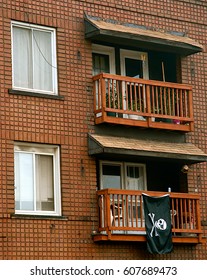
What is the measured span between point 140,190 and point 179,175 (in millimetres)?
1793

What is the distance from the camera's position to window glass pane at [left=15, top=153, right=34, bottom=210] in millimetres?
26953

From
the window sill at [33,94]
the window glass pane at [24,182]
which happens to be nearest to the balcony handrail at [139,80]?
the window sill at [33,94]

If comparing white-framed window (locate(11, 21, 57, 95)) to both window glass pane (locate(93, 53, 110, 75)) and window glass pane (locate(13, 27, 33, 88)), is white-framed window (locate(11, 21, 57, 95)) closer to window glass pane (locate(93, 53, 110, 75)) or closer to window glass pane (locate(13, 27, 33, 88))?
window glass pane (locate(13, 27, 33, 88))

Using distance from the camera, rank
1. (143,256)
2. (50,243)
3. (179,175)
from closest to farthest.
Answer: (50,243), (143,256), (179,175)

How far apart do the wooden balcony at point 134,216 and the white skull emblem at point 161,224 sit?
1.22ft

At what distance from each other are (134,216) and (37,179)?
3.03 m

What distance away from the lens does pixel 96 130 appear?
2869 centimetres

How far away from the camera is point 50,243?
27.0 metres

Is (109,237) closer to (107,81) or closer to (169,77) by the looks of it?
(107,81)

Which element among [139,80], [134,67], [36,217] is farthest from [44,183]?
[134,67]

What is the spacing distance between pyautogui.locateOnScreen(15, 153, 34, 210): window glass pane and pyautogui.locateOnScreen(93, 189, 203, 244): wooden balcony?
6.61ft

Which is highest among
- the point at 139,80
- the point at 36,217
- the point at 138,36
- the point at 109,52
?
the point at 138,36

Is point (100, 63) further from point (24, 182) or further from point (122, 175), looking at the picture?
point (24, 182)

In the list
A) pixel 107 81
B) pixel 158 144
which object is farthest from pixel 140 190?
pixel 107 81
